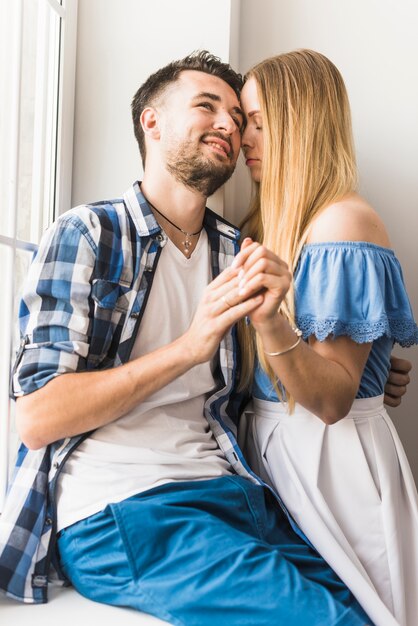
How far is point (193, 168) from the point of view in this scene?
1572 mm

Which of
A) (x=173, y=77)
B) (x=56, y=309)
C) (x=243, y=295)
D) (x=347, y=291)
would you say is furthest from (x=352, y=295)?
(x=173, y=77)

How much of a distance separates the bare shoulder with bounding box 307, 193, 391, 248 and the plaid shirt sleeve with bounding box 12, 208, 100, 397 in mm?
461

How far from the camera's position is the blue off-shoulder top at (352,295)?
136 centimetres

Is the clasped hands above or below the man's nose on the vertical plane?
below

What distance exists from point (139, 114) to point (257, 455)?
859mm

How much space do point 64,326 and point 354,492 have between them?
26.4 inches

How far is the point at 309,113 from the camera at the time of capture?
61.2 inches

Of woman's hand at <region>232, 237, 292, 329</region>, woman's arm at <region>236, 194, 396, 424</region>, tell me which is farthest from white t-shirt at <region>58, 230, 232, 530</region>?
woman's hand at <region>232, 237, 292, 329</region>

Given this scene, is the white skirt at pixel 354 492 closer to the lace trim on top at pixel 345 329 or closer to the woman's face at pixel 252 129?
the lace trim on top at pixel 345 329

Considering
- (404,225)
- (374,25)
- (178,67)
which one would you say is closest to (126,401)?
(178,67)

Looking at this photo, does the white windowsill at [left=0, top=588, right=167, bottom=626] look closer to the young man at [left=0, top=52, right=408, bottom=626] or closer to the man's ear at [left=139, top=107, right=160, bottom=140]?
the young man at [left=0, top=52, right=408, bottom=626]

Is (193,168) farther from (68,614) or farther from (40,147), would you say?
(68,614)

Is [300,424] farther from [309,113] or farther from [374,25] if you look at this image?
[374,25]

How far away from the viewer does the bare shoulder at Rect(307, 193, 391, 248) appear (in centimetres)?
142
